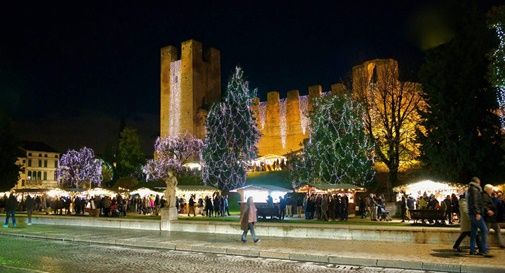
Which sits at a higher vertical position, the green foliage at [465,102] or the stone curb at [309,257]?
the green foliage at [465,102]

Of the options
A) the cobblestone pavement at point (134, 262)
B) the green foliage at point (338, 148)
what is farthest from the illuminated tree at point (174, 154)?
the cobblestone pavement at point (134, 262)

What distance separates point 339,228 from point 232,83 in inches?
1358

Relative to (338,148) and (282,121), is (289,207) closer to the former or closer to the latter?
(338,148)

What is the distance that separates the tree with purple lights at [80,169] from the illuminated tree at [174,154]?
1405 centimetres

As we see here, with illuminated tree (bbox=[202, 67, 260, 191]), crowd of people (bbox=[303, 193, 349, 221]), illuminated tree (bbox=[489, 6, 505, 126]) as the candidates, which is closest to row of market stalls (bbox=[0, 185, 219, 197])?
illuminated tree (bbox=[202, 67, 260, 191])

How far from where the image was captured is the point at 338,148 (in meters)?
39.2

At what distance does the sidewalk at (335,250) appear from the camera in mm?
9953

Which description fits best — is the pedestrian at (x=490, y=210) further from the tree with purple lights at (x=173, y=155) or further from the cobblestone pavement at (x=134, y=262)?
the tree with purple lights at (x=173, y=155)

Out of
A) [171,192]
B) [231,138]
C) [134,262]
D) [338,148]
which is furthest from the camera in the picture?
[231,138]

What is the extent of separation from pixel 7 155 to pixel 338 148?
102ft

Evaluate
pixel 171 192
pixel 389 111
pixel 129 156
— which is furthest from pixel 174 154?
pixel 171 192

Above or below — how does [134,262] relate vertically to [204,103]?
below

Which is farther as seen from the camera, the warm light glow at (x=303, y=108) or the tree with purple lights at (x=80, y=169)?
the tree with purple lights at (x=80, y=169)

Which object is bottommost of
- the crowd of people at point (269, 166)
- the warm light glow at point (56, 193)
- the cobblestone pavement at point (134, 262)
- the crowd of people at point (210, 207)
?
the cobblestone pavement at point (134, 262)
